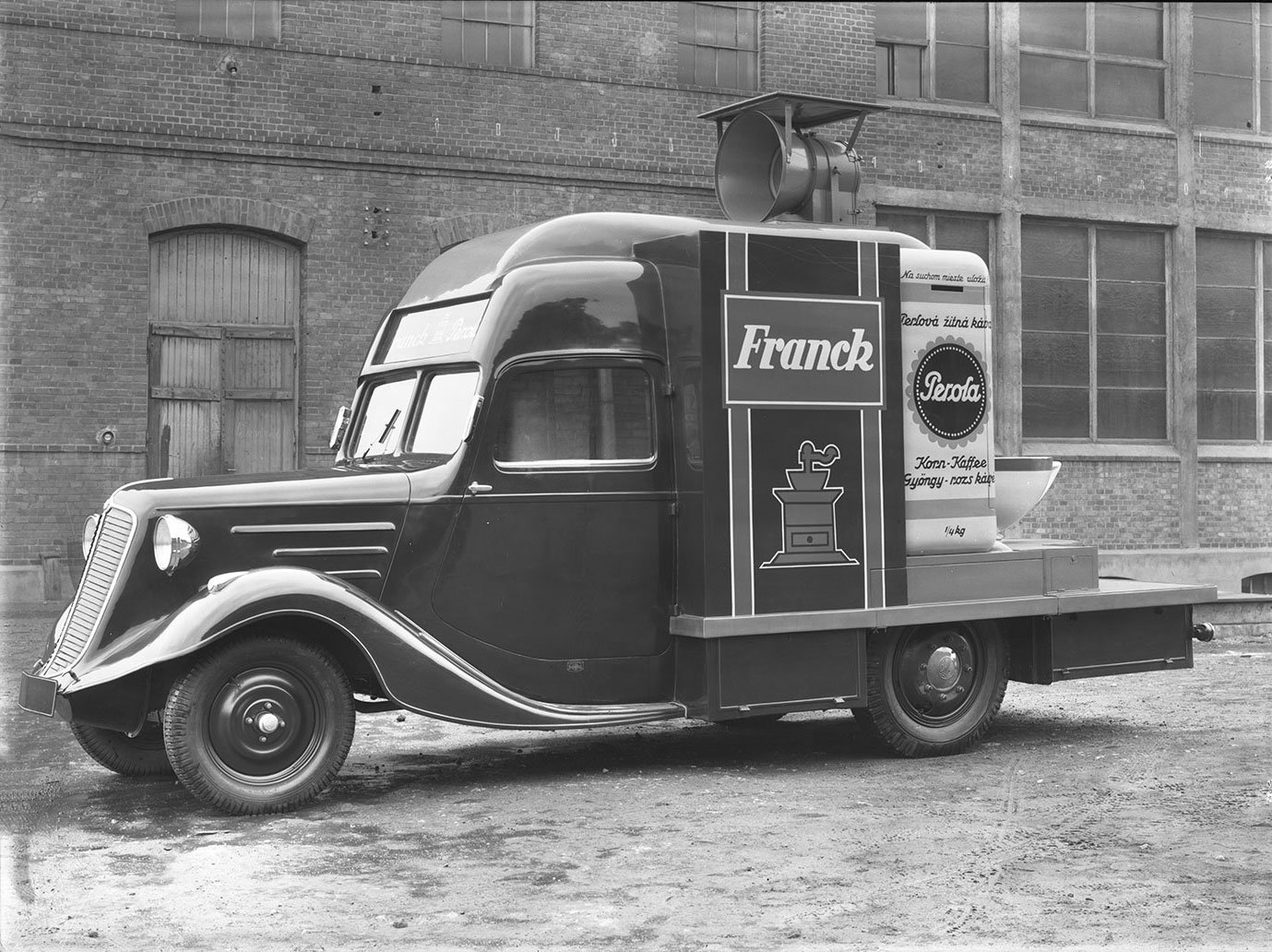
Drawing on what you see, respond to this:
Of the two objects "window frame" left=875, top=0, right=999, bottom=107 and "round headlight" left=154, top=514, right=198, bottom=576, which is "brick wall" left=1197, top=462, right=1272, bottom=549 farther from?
"round headlight" left=154, top=514, right=198, bottom=576

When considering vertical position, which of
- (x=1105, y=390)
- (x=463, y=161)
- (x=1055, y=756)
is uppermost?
(x=463, y=161)

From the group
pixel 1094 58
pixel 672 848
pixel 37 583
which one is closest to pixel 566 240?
pixel 672 848

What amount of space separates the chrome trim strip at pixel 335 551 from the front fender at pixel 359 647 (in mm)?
126

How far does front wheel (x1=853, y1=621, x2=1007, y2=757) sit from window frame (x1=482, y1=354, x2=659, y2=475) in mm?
1769

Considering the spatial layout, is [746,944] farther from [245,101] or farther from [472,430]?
[245,101]

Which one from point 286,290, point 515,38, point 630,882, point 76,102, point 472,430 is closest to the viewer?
point 630,882

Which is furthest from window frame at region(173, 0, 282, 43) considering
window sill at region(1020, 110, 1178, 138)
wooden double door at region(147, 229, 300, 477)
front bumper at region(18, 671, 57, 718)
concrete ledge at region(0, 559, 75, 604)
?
front bumper at region(18, 671, 57, 718)

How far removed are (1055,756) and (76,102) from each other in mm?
11107

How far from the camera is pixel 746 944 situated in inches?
194

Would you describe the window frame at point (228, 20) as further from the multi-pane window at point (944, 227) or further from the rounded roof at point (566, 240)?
the rounded roof at point (566, 240)

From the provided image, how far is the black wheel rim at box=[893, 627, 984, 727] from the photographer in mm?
8695

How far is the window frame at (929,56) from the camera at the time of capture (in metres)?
18.9

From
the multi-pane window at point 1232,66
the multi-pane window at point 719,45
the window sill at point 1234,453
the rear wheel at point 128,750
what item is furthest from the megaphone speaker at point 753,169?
the multi-pane window at point 1232,66

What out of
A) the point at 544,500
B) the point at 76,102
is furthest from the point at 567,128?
the point at 544,500
